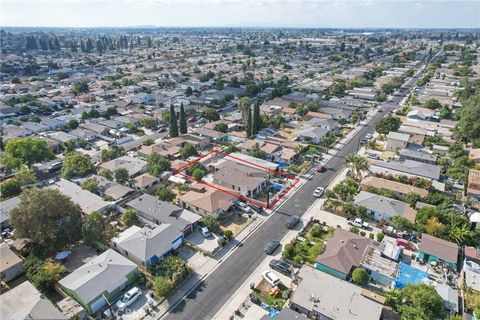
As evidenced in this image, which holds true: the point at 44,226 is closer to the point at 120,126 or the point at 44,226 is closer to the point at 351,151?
the point at 120,126

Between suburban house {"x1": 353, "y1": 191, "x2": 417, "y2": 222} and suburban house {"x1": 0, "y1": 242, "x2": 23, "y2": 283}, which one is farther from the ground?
suburban house {"x1": 353, "y1": 191, "x2": 417, "y2": 222}

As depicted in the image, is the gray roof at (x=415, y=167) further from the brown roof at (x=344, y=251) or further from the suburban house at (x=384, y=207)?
the brown roof at (x=344, y=251)

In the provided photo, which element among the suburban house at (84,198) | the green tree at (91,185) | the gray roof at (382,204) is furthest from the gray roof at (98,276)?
the gray roof at (382,204)

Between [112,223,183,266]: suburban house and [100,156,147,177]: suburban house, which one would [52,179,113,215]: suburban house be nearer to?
[100,156,147,177]: suburban house

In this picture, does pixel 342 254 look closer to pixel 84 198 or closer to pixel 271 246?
pixel 271 246

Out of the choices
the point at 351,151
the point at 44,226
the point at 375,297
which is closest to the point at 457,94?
the point at 351,151

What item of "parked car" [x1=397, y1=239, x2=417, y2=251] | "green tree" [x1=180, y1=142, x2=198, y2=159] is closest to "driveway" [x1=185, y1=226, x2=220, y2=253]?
"green tree" [x1=180, y1=142, x2=198, y2=159]
